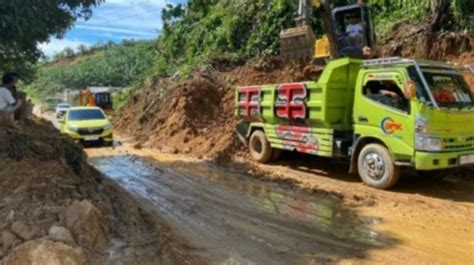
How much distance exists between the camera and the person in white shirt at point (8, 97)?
995 cm

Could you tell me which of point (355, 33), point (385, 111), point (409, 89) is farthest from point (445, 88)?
point (355, 33)

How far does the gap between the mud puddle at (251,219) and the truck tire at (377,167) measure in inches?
45.8

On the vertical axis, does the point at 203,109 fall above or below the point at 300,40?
below

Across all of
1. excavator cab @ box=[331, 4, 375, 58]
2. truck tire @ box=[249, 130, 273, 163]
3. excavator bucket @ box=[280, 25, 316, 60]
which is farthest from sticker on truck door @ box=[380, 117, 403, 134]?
excavator bucket @ box=[280, 25, 316, 60]

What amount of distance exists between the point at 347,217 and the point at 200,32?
19.6 m

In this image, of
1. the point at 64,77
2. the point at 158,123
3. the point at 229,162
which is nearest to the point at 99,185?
the point at 229,162

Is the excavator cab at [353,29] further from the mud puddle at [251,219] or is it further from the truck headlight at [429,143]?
the mud puddle at [251,219]

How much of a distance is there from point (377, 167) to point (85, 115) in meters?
12.3

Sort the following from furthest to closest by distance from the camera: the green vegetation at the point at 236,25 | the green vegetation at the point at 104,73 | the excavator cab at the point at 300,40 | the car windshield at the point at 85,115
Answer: the green vegetation at the point at 104,73, the car windshield at the point at 85,115, the green vegetation at the point at 236,25, the excavator cab at the point at 300,40

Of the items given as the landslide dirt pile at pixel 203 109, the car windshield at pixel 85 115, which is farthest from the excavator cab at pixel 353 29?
the car windshield at pixel 85 115

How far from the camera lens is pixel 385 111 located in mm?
10141

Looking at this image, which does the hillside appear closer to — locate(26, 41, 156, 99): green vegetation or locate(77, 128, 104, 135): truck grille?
locate(77, 128, 104, 135): truck grille

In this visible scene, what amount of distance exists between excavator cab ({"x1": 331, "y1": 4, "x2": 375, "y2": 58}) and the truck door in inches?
103

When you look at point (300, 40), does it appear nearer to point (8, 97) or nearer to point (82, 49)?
point (8, 97)
